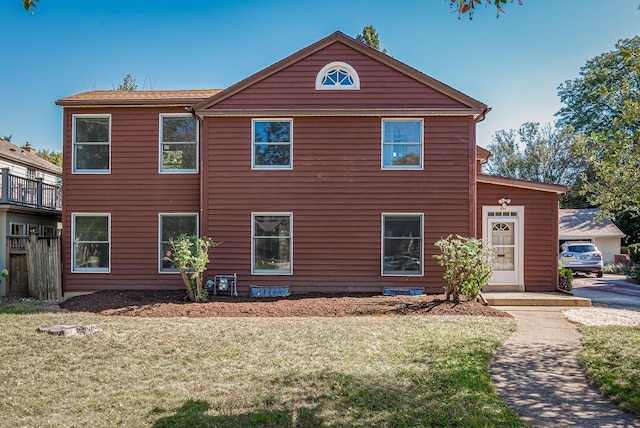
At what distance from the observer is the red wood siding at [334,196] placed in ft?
37.2

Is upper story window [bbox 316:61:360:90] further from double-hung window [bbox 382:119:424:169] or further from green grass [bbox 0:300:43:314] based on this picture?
green grass [bbox 0:300:43:314]

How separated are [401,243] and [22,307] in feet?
31.2

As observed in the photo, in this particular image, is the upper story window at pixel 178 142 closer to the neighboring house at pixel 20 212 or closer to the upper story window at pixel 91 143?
the upper story window at pixel 91 143

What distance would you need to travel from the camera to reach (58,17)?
47.8ft

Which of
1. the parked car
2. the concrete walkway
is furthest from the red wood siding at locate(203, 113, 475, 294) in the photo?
the parked car

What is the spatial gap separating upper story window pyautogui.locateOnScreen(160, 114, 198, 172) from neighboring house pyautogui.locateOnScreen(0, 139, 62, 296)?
201 inches

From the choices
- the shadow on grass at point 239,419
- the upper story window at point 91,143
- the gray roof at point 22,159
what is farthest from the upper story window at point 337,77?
the gray roof at point 22,159

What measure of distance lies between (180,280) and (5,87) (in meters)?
18.9

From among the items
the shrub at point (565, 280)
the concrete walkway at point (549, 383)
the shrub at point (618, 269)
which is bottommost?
the shrub at point (618, 269)

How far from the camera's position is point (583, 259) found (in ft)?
63.3

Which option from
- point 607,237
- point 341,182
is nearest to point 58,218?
point 341,182

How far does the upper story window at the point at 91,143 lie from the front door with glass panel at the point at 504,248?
37.1 feet

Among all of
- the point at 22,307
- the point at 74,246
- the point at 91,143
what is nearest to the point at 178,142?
the point at 91,143

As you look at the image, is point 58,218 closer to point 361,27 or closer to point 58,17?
point 58,17
